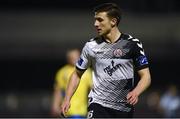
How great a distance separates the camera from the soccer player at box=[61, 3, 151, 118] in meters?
8.17

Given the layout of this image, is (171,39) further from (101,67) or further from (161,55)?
(101,67)

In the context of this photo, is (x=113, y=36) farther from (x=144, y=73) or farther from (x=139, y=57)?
(x=144, y=73)

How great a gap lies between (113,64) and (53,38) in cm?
1947

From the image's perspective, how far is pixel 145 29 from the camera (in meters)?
27.6

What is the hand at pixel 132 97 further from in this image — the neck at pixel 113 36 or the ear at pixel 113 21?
the ear at pixel 113 21

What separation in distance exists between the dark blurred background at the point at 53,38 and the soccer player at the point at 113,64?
59.6 ft

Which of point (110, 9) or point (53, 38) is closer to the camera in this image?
point (110, 9)

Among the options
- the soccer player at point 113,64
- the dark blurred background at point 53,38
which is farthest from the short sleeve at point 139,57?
the dark blurred background at point 53,38

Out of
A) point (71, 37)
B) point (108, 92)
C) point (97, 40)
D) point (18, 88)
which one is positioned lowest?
point (18, 88)

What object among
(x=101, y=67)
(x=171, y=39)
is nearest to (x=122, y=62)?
(x=101, y=67)

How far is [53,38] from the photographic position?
27.6 m

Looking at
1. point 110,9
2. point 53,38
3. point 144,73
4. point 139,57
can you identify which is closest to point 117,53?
point 139,57

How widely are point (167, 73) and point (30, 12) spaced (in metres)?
5.72

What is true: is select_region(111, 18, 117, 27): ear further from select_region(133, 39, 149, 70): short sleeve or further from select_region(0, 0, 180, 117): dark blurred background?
select_region(0, 0, 180, 117): dark blurred background
